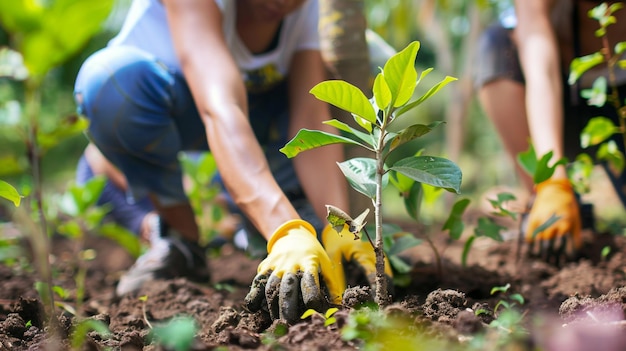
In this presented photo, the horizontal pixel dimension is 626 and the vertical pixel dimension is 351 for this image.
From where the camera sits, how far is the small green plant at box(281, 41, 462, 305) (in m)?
0.97

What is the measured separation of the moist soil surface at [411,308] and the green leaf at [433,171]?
0.71 feet

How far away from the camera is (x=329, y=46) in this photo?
5.95 feet

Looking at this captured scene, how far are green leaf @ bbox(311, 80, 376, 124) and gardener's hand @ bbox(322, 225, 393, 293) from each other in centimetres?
39

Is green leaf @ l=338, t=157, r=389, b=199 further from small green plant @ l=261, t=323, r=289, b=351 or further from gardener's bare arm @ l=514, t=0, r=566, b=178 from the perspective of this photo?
gardener's bare arm @ l=514, t=0, r=566, b=178

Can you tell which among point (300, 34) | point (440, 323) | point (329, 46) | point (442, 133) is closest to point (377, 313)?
point (440, 323)

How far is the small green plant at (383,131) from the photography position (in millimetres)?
965

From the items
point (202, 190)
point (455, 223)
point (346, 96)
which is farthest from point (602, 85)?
point (202, 190)

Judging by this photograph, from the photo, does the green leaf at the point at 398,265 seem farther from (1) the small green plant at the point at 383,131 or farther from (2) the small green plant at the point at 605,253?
(2) the small green plant at the point at 605,253

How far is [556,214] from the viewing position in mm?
1539

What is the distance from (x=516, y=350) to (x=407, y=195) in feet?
2.70

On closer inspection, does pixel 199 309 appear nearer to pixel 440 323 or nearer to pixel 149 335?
pixel 149 335

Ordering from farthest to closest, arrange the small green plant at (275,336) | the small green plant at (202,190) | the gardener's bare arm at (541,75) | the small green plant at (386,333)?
1. the small green plant at (202,190)
2. the gardener's bare arm at (541,75)
3. the small green plant at (275,336)
4. the small green plant at (386,333)

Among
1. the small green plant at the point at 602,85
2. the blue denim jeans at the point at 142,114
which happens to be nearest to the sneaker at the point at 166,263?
the blue denim jeans at the point at 142,114

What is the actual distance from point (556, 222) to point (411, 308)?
67 cm
